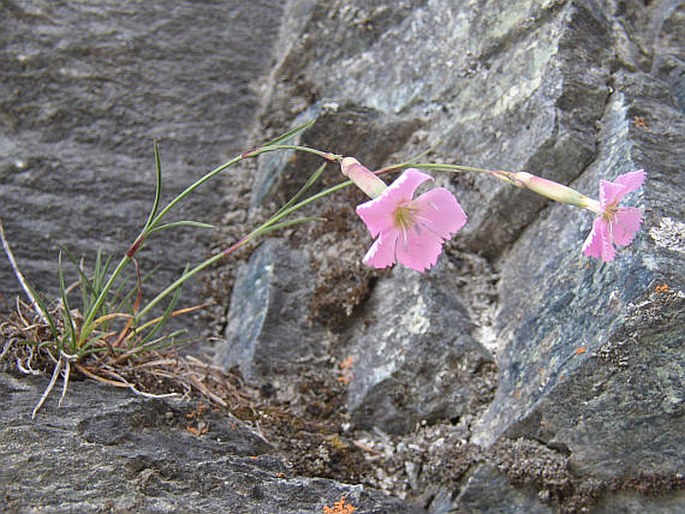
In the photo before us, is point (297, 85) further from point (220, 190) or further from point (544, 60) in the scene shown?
point (544, 60)

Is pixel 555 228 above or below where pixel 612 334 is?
above

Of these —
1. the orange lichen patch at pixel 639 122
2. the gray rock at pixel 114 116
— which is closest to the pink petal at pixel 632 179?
the orange lichen patch at pixel 639 122

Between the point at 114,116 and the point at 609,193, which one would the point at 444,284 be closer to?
the point at 609,193

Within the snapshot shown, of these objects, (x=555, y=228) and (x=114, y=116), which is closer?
(x=555, y=228)

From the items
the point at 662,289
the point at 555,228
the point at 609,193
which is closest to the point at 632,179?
the point at 609,193

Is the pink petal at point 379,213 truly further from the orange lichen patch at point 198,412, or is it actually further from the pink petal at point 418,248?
the orange lichen patch at point 198,412
